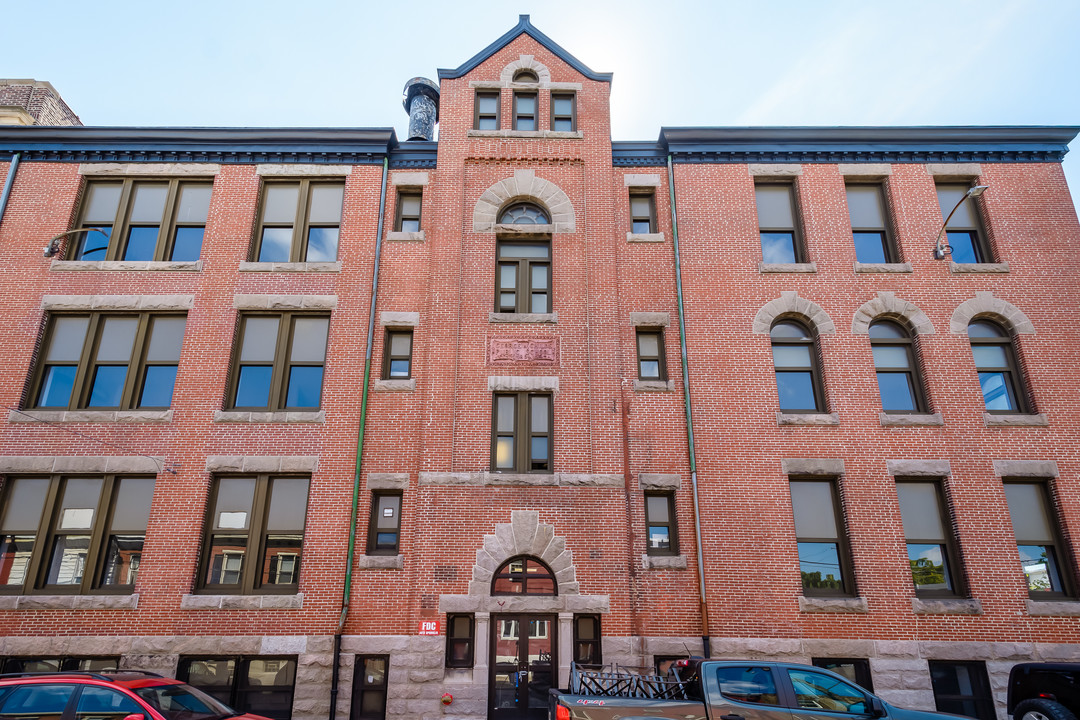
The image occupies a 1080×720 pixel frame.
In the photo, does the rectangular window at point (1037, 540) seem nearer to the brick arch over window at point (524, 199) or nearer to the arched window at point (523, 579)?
the arched window at point (523, 579)

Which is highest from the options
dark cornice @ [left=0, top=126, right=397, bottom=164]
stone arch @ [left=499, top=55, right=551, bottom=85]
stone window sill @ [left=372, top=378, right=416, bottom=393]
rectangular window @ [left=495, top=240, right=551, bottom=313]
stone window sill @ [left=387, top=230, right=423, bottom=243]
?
stone arch @ [left=499, top=55, right=551, bottom=85]

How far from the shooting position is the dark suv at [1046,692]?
10094 millimetres

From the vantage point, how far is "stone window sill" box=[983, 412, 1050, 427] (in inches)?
595

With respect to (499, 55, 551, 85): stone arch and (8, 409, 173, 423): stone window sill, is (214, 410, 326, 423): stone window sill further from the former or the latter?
(499, 55, 551, 85): stone arch

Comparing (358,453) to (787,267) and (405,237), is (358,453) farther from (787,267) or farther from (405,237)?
(787,267)

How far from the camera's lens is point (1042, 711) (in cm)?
1031

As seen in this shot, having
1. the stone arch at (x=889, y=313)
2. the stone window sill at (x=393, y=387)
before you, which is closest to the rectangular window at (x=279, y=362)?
the stone window sill at (x=393, y=387)

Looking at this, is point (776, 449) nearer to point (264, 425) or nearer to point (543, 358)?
point (543, 358)

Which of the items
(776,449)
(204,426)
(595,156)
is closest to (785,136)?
(595,156)

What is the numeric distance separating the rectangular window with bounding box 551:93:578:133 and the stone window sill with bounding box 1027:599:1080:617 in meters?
16.0

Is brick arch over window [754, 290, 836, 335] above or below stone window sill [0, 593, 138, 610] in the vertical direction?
above

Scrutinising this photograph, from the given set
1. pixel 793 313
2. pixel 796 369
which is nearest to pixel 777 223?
pixel 793 313

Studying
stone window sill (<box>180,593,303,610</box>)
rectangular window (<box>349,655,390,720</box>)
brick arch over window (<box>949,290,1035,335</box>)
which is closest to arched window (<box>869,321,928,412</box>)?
brick arch over window (<box>949,290,1035,335</box>)

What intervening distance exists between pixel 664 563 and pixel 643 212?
30.6 feet
